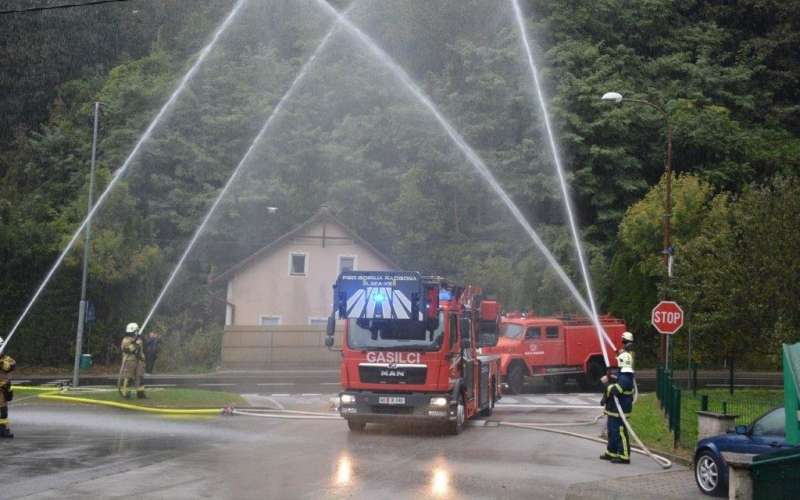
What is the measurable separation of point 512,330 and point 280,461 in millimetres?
15477

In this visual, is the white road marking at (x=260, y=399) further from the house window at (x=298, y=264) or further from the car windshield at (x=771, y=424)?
the house window at (x=298, y=264)

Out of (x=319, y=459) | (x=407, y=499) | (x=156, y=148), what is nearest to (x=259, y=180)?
(x=156, y=148)

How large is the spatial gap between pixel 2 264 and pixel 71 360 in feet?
16.9

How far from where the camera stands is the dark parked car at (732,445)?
→ 1218 cm

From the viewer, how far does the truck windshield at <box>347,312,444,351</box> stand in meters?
18.2

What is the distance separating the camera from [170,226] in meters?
54.6

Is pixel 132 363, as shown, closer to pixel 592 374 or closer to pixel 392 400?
pixel 392 400

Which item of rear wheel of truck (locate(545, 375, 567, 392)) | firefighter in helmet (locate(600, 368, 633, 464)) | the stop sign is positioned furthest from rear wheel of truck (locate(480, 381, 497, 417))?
rear wheel of truck (locate(545, 375, 567, 392))

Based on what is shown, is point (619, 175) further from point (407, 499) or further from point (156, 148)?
point (407, 499)

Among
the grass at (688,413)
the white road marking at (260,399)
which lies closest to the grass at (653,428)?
the grass at (688,413)

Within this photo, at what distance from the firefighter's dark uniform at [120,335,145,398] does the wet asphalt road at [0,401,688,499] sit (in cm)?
253

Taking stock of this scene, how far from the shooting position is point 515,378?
95.2ft

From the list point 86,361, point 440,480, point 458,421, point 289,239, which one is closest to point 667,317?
point 458,421

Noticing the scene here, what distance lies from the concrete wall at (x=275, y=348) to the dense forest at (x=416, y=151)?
1.04m
